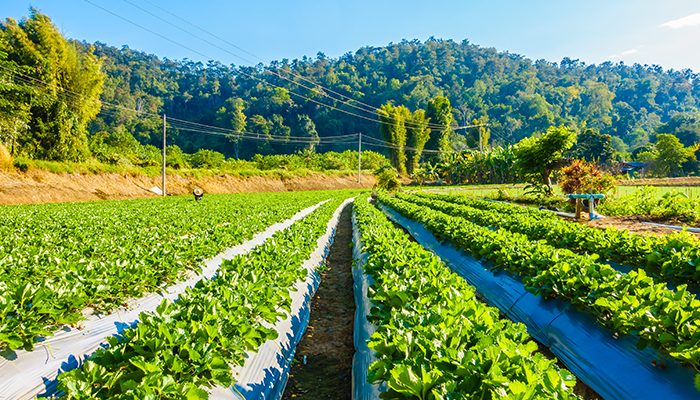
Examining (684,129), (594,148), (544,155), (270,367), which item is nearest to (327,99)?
(594,148)

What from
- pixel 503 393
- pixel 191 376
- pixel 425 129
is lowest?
pixel 191 376

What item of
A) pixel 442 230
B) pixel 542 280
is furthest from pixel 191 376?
pixel 442 230

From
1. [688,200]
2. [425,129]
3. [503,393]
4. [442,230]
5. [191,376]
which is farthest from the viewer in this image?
[425,129]

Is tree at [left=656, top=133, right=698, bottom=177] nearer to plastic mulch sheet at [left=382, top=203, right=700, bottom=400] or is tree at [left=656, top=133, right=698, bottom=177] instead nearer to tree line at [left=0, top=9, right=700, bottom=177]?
tree line at [left=0, top=9, right=700, bottom=177]

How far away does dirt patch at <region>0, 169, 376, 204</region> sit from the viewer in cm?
1980

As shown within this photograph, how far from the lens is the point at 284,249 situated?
5.43m

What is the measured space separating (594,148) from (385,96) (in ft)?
177

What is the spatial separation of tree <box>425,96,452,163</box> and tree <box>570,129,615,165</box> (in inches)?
801

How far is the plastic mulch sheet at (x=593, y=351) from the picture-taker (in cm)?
241

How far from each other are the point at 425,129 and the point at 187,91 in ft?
207

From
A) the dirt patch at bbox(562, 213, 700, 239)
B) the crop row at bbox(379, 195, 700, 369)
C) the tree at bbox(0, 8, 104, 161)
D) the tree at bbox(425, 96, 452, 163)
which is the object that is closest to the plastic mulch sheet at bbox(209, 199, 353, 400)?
the crop row at bbox(379, 195, 700, 369)

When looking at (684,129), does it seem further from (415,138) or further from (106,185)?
(106,185)

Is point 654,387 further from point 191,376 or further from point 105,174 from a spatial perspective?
point 105,174

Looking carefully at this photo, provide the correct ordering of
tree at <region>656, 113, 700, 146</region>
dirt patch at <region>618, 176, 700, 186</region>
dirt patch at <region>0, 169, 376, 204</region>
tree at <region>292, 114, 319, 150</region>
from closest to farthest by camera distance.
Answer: dirt patch at <region>0, 169, 376, 204</region> < dirt patch at <region>618, 176, 700, 186</region> < tree at <region>656, 113, 700, 146</region> < tree at <region>292, 114, 319, 150</region>
